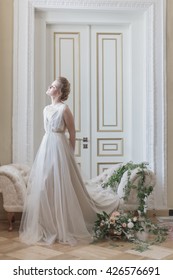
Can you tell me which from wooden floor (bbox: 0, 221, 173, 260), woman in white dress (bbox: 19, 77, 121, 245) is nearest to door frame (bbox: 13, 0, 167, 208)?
woman in white dress (bbox: 19, 77, 121, 245)

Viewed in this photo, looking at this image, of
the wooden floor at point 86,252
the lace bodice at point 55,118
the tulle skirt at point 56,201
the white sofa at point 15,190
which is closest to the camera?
the wooden floor at point 86,252

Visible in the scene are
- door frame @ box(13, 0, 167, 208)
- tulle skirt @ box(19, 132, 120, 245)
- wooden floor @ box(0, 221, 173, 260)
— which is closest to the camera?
wooden floor @ box(0, 221, 173, 260)

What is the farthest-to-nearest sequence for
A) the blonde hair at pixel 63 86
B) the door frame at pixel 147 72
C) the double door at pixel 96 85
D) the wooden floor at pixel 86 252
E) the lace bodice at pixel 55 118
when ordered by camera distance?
the double door at pixel 96 85
the door frame at pixel 147 72
the blonde hair at pixel 63 86
the lace bodice at pixel 55 118
the wooden floor at pixel 86 252

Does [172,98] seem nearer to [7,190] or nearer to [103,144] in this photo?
[103,144]

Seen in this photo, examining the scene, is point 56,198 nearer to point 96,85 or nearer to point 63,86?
point 63,86

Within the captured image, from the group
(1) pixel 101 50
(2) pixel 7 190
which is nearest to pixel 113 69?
(1) pixel 101 50

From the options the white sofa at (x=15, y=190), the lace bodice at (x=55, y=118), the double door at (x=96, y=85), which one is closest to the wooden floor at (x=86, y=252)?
the white sofa at (x=15, y=190)

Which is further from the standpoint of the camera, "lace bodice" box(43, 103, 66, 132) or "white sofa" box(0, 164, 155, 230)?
"white sofa" box(0, 164, 155, 230)

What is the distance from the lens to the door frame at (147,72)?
5.04 m

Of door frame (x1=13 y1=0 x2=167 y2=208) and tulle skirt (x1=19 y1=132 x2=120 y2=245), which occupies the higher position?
door frame (x1=13 y1=0 x2=167 y2=208)

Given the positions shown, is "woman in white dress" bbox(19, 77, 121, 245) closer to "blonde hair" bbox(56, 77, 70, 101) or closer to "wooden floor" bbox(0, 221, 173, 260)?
"blonde hair" bbox(56, 77, 70, 101)

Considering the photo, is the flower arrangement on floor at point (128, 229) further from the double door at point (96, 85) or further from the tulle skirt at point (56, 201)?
the double door at point (96, 85)

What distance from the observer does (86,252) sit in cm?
338

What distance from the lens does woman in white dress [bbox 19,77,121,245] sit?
3744 mm
